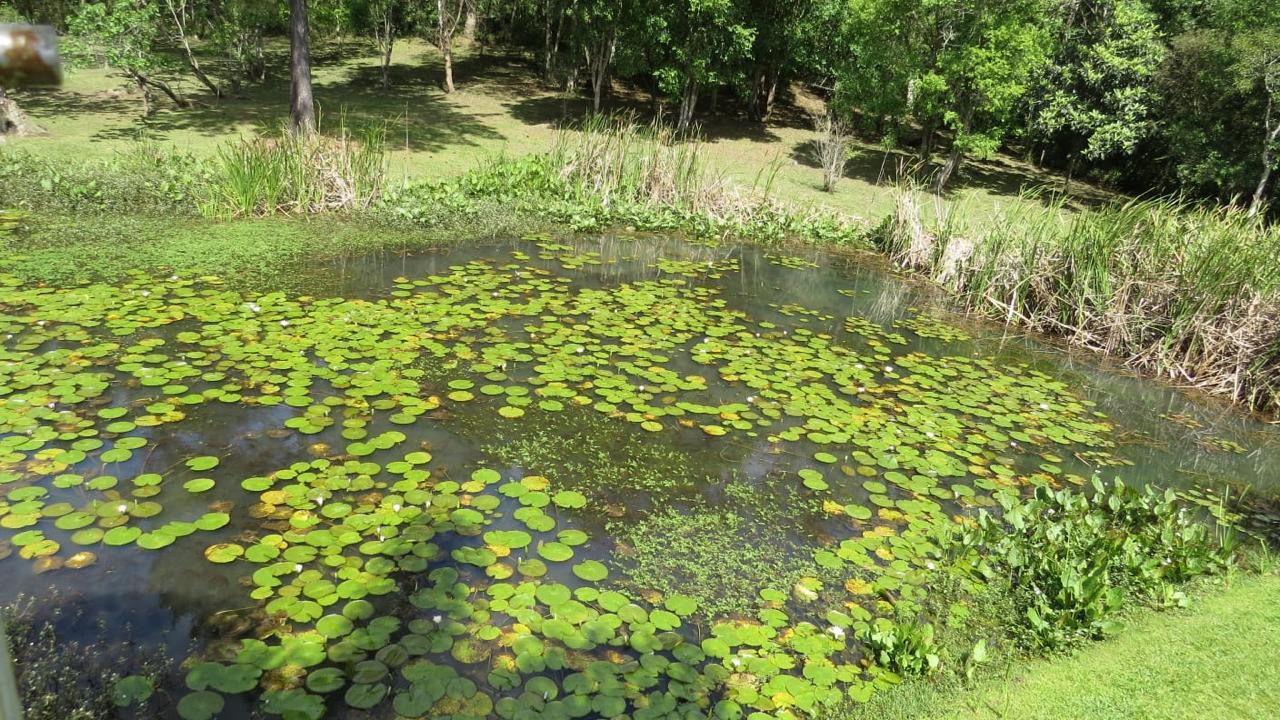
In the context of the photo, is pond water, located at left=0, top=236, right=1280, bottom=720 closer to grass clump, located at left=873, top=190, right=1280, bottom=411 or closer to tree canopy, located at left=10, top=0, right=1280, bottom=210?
grass clump, located at left=873, top=190, right=1280, bottom=411

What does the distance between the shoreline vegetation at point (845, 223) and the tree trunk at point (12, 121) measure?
A: 2.26 m

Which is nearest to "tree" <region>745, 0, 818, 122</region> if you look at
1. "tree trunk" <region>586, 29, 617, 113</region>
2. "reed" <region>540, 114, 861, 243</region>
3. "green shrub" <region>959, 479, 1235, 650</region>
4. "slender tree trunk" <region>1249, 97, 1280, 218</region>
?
"tree trunk" <region>586, 29, 617, 113</region>

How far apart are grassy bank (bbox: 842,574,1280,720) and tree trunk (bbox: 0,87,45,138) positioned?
13.7 m

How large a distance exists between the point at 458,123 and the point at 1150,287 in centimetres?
1363

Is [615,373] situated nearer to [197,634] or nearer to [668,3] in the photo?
[197,634]

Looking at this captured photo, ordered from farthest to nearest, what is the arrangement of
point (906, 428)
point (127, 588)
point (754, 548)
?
point (906, 428)
point (754, 548)
point (127, 588)

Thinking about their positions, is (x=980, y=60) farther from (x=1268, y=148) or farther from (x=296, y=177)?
(x=296, y=177)

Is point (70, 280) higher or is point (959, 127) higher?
point (959, 127)

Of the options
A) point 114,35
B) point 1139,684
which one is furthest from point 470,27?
point 1139,684

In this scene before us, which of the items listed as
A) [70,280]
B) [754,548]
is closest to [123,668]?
[754,548]

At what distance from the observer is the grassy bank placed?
2758mm

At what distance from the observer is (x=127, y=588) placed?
3.07m

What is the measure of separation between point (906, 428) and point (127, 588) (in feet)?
15.0

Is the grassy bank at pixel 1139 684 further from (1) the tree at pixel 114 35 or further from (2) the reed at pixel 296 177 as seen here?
(1) the tree at pixel 114 35
